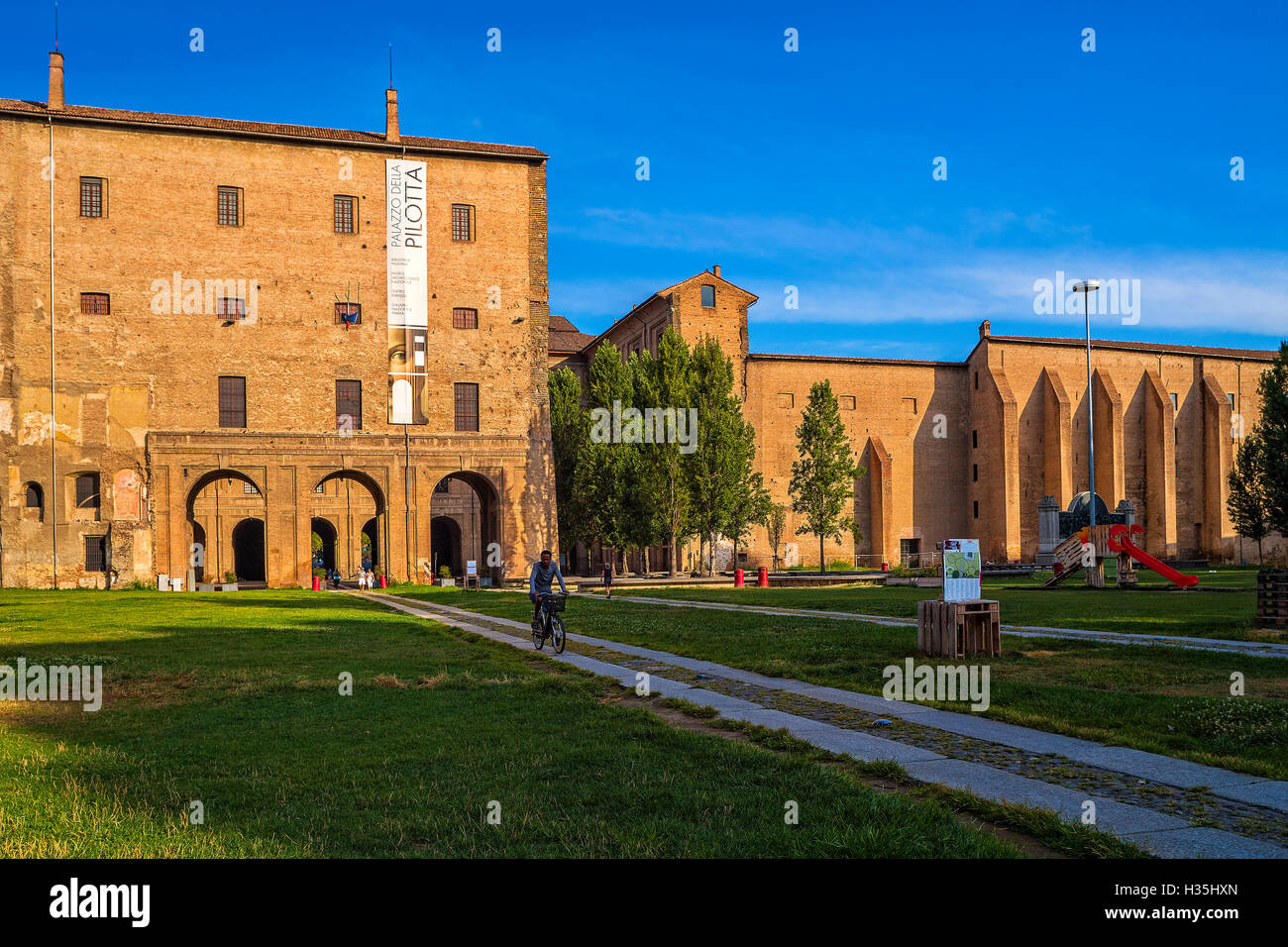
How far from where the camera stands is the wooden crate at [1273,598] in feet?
54.8

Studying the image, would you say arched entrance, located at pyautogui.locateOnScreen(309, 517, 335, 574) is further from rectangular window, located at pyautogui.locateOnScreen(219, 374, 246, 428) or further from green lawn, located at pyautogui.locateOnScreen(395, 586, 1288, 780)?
green lawn, located at pyautogui.locateOnScreen(395, 586, 1288, 780)

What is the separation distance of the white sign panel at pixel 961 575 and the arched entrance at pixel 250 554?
191ft

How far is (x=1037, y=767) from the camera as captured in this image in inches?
261

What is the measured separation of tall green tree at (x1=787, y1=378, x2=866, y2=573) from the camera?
5222 centimetres

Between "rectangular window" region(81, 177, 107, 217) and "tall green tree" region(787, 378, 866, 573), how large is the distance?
35.7 metres

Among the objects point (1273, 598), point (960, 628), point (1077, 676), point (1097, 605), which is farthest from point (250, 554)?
point (1077, 676)

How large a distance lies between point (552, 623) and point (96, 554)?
34.0 metres

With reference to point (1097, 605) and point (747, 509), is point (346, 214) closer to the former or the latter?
point (747, 509)

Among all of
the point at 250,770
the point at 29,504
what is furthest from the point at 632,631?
the point at 29,504

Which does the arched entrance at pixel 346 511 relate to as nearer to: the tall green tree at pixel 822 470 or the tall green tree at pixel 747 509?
the tall green tree at pixel 747 509

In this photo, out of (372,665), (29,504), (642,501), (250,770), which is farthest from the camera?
(642,501)

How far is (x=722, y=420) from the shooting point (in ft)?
158
